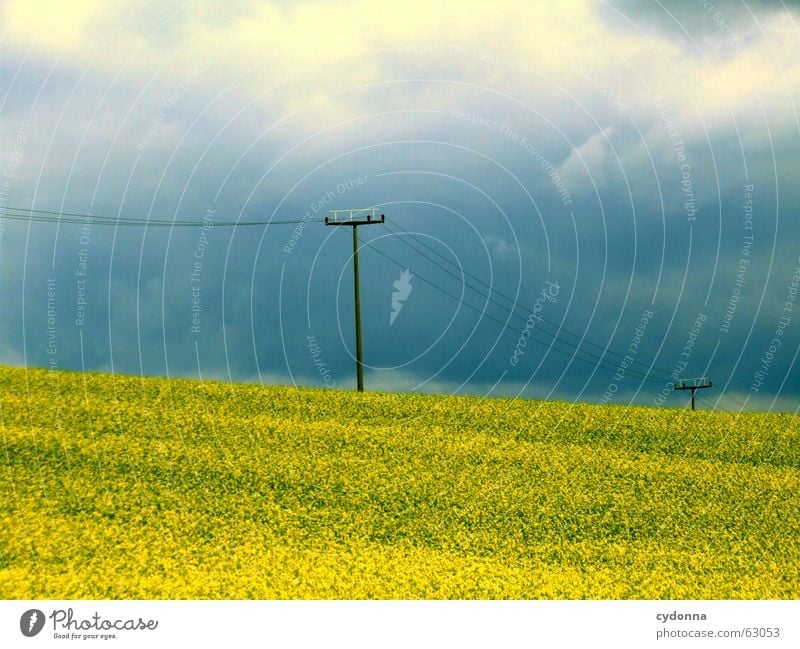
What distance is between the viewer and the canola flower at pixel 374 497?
24.3 m

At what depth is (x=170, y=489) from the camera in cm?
3209

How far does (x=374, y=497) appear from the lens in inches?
1276

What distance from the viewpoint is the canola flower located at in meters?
24.3

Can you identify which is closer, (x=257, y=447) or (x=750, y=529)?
(x=750, y=529)

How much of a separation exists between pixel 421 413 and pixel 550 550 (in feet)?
62.9

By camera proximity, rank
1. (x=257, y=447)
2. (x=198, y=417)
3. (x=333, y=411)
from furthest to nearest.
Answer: (x=333, y=411) → (x=198, y=417) → (x=257, y=447)

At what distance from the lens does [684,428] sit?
47656 millimetres

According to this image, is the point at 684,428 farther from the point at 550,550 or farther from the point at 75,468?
the point at 75,468

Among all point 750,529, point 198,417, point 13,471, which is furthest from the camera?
point 198,417

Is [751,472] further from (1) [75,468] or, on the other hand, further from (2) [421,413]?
(1) [75,468]

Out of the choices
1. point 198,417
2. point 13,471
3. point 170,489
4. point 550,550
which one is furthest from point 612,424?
point 13,471
